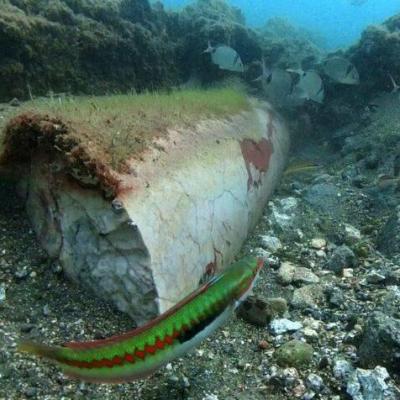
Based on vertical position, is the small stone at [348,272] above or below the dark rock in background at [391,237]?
below

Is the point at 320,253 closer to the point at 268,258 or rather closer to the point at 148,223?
the point at 268,258

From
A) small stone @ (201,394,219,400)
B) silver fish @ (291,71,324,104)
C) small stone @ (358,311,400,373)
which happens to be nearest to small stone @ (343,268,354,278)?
small stone @ (358,311,400,373)

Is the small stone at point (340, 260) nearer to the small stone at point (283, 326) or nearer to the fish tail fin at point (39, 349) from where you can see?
the small stone at point (283, 326)

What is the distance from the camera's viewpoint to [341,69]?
367 inches

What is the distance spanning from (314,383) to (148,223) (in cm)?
171

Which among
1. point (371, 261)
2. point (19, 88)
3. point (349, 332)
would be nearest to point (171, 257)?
point (349, 332)

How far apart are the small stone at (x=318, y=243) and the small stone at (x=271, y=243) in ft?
1.45

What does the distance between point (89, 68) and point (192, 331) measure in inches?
280

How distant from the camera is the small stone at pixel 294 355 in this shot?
133 inches

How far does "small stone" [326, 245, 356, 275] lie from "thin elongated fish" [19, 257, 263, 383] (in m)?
2.66

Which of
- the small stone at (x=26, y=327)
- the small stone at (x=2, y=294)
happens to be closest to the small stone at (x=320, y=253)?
the small stone at (x=26, y=327)

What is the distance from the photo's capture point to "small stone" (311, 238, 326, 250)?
5673 millimetres

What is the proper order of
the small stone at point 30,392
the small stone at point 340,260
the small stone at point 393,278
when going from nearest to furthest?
the small stone at point 30,392
the small stone at point 393,278
the small stone at point 340,260

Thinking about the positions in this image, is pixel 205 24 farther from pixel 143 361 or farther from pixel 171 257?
pixel 143 361
